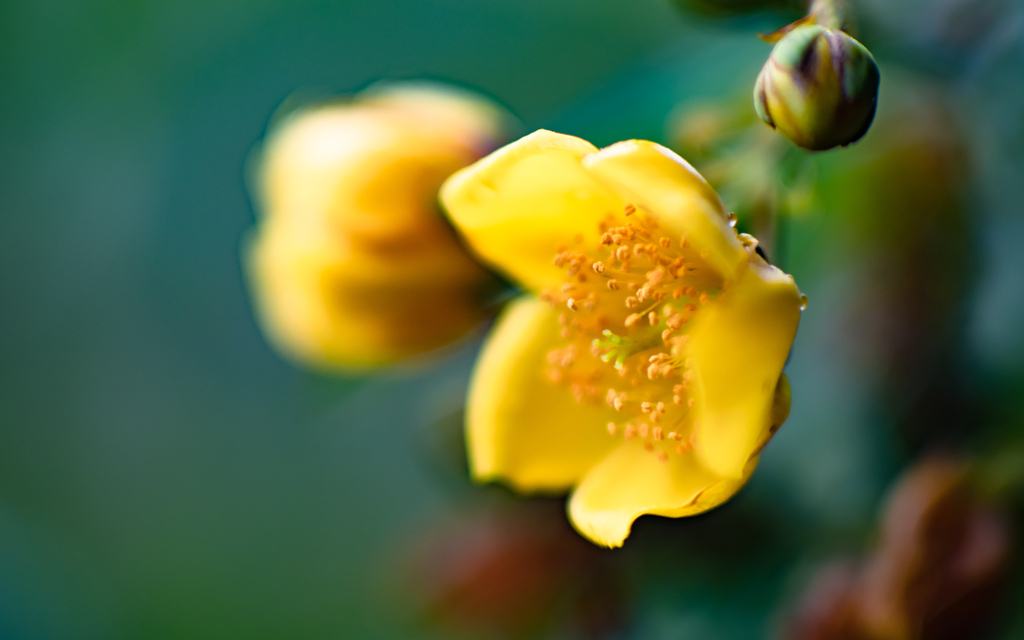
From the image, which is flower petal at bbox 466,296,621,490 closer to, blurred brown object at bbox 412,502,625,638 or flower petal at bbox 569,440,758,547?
flower petal at bbox 569,440,758,547

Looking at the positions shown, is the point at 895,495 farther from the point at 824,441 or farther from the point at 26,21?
the point at 26,21

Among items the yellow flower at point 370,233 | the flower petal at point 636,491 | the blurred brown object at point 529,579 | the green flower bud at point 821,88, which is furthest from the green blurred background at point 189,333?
the green flower bud at point 821,88

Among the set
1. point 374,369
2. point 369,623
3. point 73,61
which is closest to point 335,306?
point 374,369

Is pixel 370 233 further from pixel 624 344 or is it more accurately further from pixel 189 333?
pixel 189 333

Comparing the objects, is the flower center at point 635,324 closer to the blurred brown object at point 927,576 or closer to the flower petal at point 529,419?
the flower petal at point 529,419

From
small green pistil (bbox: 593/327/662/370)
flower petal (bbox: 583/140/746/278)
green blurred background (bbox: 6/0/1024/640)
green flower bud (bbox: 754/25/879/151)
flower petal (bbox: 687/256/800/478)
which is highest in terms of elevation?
green flower bud (bbox: 754/25/879/151)

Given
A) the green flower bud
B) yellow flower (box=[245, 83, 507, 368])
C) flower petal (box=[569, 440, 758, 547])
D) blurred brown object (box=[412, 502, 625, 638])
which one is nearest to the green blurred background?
blurred brown object (box=[412, 502, 625, 638])

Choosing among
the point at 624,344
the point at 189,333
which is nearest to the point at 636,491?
the point at 624,344
